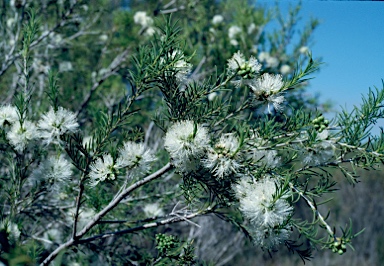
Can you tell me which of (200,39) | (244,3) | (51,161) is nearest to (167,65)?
(51,161)

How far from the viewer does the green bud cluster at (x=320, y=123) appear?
1.25m

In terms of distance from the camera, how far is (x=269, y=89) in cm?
129

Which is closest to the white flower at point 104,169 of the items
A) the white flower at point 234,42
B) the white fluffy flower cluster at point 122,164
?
the white fluffy flower cluster at point 122,164

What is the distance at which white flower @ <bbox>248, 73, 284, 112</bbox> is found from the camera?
1.29 metres

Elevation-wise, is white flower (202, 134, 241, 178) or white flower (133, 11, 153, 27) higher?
white flower (202, 134, 241, 178)

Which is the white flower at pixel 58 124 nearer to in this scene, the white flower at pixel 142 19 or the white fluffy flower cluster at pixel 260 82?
the white fluffy flower cluster at pixel 260 82

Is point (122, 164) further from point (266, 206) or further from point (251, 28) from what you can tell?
point (251, 28)

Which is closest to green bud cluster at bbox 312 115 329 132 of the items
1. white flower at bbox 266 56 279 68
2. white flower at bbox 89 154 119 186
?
white flower at bbox 89 154 119 186

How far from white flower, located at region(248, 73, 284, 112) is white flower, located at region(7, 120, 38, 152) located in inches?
29.9

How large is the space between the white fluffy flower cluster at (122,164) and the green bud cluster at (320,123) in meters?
0.51

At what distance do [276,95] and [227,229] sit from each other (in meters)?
3.87

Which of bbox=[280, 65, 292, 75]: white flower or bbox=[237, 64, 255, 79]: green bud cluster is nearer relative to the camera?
bbox=[237, 64, 255, 79]: green bud cluster

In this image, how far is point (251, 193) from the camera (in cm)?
120

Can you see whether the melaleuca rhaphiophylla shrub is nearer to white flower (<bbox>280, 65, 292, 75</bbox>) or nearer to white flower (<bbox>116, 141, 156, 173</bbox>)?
white flower (<bbox>116, 141, 156, 173</bbox>)
